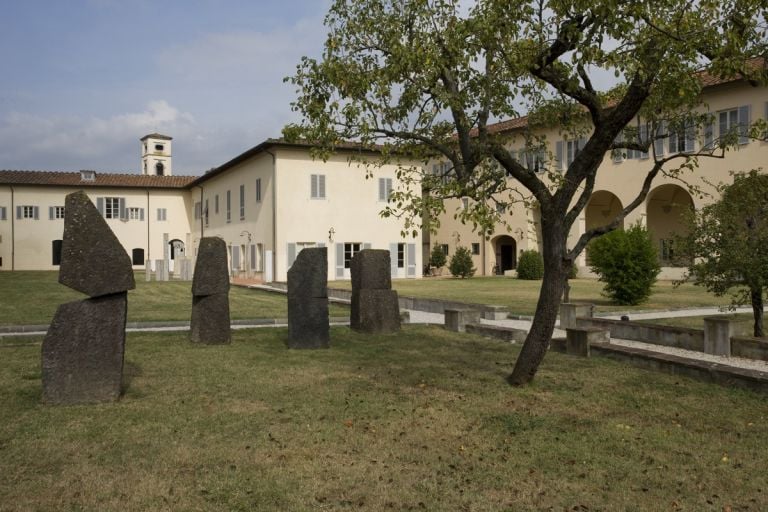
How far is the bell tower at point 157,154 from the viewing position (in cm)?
6575

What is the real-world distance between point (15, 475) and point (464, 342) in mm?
7347

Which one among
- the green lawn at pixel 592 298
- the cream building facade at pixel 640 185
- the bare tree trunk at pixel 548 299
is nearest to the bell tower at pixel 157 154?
the cream building facade at pixel 640 185

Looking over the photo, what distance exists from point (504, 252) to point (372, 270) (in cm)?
2794

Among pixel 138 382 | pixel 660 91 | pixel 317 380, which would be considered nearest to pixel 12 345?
pixel 138 382

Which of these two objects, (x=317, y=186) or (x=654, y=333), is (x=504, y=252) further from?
(x=654, y=333)

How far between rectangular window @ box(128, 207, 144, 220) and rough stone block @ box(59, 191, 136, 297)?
4261cm

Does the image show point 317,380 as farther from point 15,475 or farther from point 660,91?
point 660,91

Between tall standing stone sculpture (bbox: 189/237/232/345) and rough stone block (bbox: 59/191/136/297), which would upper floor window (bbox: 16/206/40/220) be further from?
rough stone block (bbox: 59/191/136/297)

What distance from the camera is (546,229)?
23.1 feet

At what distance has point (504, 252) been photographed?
3891 cm

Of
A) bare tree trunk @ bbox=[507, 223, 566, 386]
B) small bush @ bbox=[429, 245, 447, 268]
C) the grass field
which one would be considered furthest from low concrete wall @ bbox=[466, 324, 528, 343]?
small bush @ bbox=[429, 245, 447, 268]

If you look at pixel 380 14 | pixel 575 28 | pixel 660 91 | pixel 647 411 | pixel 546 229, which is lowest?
pixel 647 411

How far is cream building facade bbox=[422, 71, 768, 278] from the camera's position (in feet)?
77.7

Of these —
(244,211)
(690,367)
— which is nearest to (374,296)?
(690,367)
